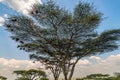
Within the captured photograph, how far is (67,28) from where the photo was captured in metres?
33.8

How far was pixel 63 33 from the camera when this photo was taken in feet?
112

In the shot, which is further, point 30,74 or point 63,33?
point 30,74

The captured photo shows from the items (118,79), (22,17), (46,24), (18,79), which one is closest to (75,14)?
(46,24)

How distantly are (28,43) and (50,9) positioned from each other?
5455 mm

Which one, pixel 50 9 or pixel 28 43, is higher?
pixel 50 9

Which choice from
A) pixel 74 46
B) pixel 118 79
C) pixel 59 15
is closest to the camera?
pixel 59 15

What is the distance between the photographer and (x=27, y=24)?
3397 centimetres

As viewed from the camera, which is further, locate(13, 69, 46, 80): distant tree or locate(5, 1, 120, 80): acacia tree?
locate(13, 69, 46, 80): distant tree

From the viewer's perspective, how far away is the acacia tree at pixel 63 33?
3322cm

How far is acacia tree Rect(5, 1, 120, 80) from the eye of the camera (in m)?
33.2

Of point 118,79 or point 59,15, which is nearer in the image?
point 59,15

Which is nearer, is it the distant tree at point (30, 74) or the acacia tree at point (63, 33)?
the acacia tree at point (63, 33)

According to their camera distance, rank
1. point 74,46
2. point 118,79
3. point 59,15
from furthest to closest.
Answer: point 118,79 → point 74,46 → point 59,15

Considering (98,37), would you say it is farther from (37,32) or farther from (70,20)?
(37,32)
